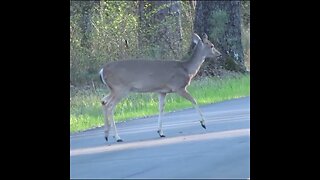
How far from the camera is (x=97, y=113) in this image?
914 inches

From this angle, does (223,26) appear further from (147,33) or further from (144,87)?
(144,87)

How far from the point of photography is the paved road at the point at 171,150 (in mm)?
13805

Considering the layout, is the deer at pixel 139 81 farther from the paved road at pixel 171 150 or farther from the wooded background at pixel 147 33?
the wooded background at pixel 147 33

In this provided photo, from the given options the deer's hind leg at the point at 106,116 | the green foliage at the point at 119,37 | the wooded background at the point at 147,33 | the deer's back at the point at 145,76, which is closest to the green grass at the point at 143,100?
the deer's hind leg at the point at 106,116

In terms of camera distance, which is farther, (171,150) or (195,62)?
(195,62)

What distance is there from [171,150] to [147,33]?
72.1 ft

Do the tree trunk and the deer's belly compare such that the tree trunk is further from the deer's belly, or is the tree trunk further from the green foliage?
the deer's belly

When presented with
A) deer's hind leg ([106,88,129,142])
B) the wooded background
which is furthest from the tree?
deer's hind leg ([106,88,129,142])

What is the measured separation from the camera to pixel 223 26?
113 ft

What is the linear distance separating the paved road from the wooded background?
13409mm

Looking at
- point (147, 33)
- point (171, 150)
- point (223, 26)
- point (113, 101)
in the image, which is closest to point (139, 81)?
point (113, 101)

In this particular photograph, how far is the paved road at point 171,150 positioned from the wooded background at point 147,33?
13409 millimetres
